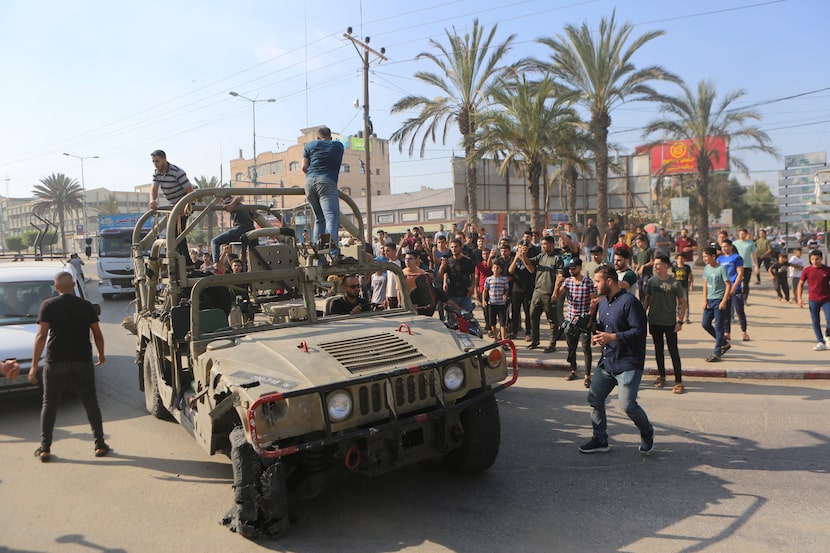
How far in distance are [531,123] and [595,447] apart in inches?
610

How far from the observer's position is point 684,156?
39000 millimetres

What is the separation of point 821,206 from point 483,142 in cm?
1082

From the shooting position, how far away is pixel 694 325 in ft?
39.8

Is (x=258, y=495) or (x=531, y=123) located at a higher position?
(x=531, y=123)

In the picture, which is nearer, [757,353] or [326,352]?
[326,352]

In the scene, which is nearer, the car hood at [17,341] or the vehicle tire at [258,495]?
the vehicle tire at [258,495]

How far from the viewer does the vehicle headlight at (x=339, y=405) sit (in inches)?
159

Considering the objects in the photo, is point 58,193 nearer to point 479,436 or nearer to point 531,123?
point 531,123

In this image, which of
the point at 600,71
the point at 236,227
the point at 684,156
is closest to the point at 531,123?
the point at 600,71

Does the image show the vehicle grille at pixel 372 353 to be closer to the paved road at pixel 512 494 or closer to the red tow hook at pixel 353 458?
the red tow hook at pixel 353 458

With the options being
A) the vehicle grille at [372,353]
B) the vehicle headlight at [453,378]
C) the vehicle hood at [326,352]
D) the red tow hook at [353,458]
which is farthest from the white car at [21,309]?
the vehicle headlight at [453,378]

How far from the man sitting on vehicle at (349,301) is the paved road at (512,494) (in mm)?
1756

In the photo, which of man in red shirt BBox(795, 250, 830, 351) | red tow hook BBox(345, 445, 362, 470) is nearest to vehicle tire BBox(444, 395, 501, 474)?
red tow hook BBox(345, 445, 362, 470)

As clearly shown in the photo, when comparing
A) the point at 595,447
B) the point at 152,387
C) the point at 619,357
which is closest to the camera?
the point at 619,357
